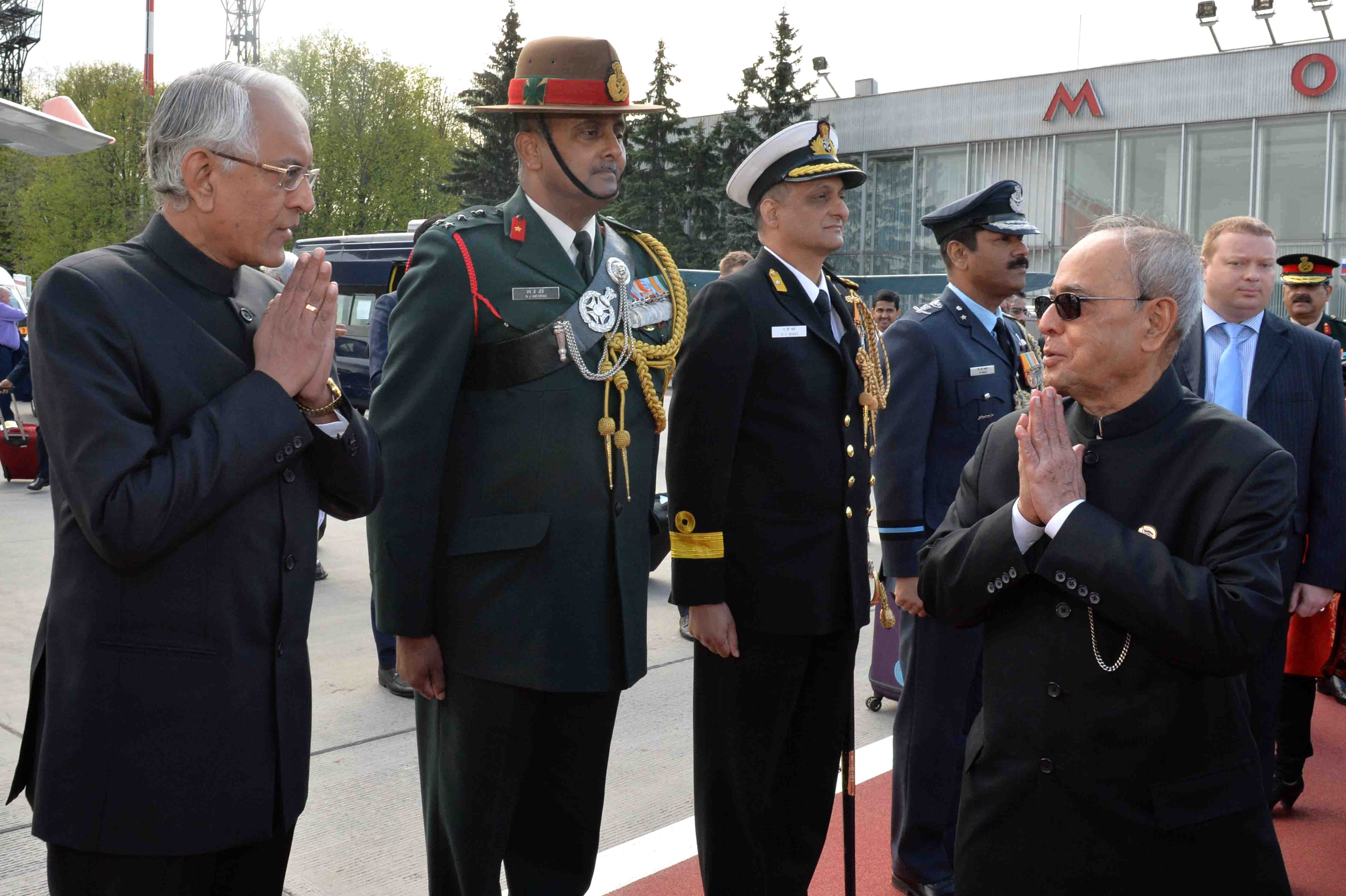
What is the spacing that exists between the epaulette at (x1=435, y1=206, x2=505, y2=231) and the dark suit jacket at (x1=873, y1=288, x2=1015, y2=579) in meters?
1.47

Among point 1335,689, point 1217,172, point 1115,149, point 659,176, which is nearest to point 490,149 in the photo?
point 659,176

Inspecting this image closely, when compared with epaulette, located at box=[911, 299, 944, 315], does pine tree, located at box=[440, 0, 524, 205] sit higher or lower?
higher

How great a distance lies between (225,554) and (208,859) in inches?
21.4

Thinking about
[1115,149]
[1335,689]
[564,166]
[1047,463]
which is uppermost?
[1115,149]

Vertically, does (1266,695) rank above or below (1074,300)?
below

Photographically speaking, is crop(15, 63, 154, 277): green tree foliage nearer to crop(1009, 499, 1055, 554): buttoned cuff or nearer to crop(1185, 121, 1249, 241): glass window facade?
crop(1185, 121, 1249, 241): glass window facade

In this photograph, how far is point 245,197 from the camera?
214 centimetres

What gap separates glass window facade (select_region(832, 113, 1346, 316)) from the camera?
1067 inches

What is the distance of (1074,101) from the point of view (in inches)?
1188

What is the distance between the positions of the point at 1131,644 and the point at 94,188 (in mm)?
45175

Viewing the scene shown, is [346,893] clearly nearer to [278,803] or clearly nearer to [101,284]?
[278,803]

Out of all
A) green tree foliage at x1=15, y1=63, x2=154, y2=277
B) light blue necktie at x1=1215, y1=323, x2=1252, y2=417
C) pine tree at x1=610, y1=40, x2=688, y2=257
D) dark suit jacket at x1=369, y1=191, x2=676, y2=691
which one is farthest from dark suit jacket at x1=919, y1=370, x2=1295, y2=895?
green tree foliage at x1=15, y1=63, x2=154, y2=277

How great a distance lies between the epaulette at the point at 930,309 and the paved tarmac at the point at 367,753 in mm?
1954

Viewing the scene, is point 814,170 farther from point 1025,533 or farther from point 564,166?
point 1025,533
